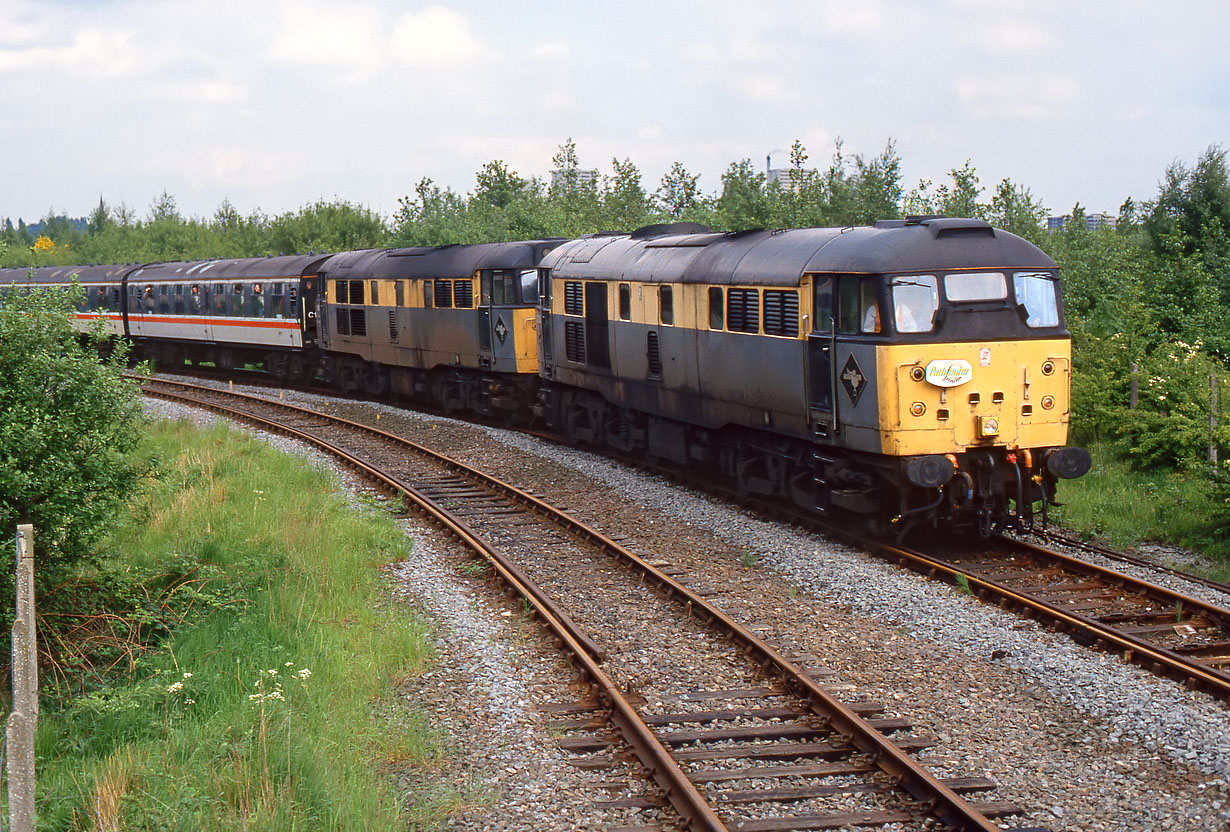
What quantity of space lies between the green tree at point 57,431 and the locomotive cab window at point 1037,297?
8.56 meters

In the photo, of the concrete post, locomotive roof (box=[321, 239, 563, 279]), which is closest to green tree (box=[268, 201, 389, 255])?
locomotive roof (box=[321, 239, 563, 279])

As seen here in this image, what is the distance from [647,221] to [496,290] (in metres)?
21.2

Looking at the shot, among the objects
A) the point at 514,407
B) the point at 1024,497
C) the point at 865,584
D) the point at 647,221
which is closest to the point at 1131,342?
the point at 1024,497

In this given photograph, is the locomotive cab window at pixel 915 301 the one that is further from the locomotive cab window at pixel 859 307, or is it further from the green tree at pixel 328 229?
the green tree at pixel 328 229

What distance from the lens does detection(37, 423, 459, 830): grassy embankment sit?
6.68 metres

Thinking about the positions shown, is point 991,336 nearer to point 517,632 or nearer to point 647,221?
point 517,632

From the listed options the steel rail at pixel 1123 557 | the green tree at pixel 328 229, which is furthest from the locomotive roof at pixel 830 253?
the green tree at pixel 328 229

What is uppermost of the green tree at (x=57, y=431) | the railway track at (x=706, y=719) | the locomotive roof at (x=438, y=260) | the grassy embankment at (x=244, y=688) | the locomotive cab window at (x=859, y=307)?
the locomotive roof at (x=438, y=260)

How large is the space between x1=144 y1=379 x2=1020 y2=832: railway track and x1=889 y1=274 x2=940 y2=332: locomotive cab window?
11.2 feet

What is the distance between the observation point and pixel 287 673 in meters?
9.06

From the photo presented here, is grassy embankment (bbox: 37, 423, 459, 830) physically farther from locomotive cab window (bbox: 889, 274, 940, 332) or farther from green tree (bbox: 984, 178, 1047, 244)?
green tree (bbox: 984, 178, 1047, 244)

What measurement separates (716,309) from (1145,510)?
18.2 ft

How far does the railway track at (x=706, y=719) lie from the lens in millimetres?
6855

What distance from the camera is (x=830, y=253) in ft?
43.9
